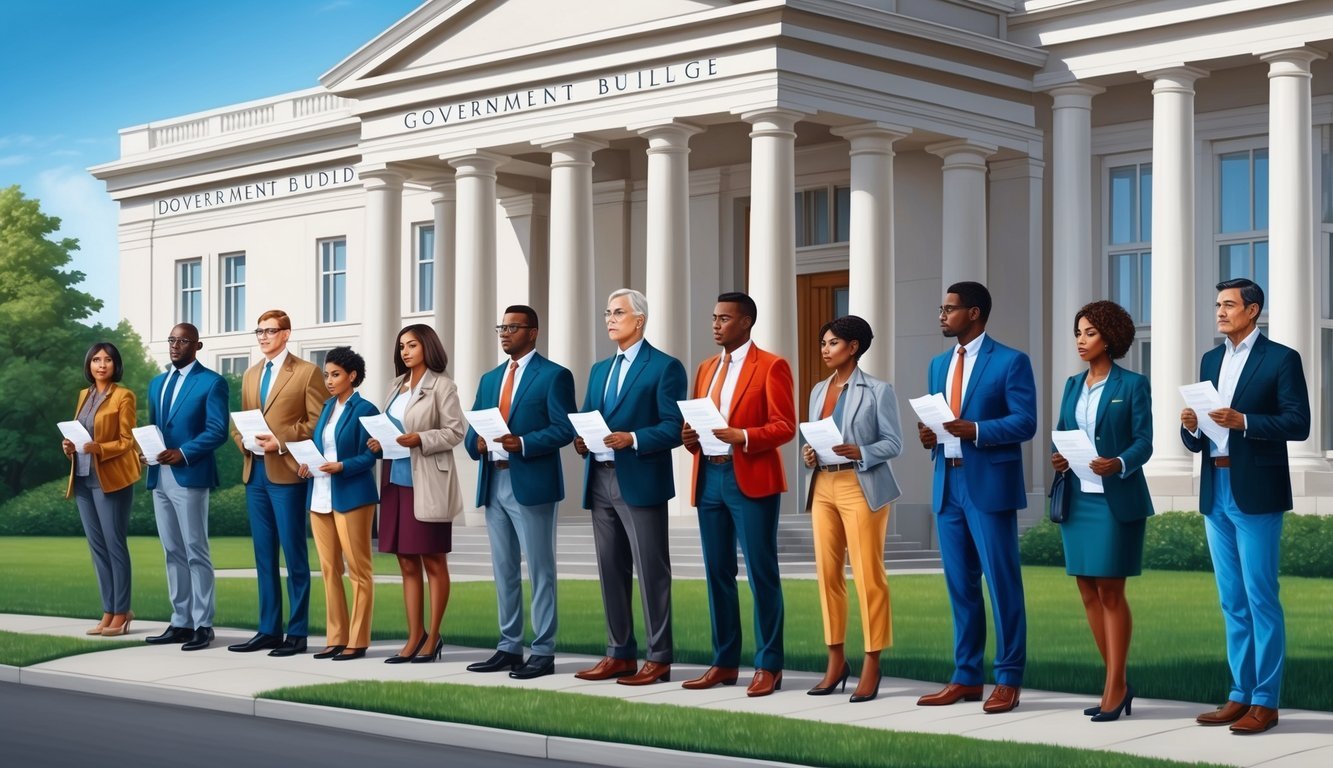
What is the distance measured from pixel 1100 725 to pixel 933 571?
1701 cm

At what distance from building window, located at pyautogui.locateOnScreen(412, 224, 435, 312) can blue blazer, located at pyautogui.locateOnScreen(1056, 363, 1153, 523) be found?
34071 millimetres

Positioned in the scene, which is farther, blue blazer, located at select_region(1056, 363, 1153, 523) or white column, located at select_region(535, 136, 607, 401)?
white column, located at select_region(535, 136, 607, 401)

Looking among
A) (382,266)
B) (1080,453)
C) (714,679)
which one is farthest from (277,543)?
(382,266)

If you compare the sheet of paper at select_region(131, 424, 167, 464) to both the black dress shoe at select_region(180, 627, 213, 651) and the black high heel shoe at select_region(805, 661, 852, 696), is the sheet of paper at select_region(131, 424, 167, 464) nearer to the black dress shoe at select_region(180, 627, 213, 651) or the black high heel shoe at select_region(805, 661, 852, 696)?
the black dress shoe at select_region(180, 627, 213, 651)

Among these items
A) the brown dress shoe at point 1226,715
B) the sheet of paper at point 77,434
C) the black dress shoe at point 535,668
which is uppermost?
the sheet of paper at point 77,434

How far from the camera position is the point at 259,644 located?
16.1 m

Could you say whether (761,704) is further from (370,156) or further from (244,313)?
(244,313)

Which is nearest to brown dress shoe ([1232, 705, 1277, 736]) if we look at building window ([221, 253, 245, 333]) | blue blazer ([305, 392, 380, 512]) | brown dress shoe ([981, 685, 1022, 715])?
brown dress shoe ([981, 685, 1022, 715])

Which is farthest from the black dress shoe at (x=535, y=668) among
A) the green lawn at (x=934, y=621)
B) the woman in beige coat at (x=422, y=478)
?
the green lawn at (x=934, y=621)

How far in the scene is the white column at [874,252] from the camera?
101ft

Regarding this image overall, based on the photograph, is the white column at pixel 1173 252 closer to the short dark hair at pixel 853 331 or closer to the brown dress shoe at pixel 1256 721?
the short dark hair at pixel 853 331

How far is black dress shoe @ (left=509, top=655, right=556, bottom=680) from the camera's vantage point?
14.0 metres

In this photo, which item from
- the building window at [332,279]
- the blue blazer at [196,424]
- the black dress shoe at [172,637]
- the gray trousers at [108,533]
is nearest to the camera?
the blue blazer at [196,424]

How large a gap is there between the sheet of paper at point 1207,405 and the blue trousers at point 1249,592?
225 millimetres
